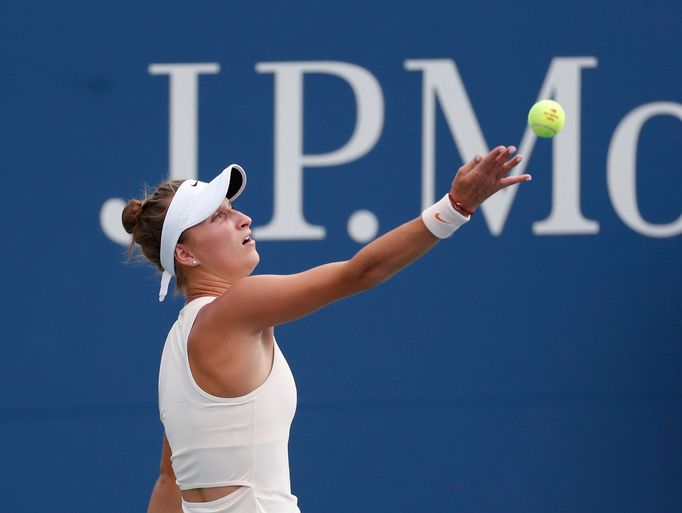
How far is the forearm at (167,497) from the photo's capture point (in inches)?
106

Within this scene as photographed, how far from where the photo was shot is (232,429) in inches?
93.4

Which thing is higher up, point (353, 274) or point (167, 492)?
point (353, 274)

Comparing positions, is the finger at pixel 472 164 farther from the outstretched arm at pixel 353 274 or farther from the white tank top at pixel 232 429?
the white tank top at pixel 232 429

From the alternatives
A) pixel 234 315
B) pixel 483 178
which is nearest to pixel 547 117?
pixel 483 178

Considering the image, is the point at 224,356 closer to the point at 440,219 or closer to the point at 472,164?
the point at 440,219

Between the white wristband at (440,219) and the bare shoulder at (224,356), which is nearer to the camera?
the white wristband at (440,219)

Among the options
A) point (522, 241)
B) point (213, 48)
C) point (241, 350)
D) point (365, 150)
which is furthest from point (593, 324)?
point (241, 350)

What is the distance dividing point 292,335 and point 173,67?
0.96 metres

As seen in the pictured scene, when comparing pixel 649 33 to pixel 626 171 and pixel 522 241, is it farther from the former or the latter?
pixel 522 241

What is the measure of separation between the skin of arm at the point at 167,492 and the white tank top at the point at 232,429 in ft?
0.82

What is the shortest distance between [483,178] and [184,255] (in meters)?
0.70

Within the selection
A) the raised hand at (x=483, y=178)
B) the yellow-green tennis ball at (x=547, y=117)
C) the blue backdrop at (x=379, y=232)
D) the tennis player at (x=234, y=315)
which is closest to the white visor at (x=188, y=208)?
the tennis player at (x=234, y=315)

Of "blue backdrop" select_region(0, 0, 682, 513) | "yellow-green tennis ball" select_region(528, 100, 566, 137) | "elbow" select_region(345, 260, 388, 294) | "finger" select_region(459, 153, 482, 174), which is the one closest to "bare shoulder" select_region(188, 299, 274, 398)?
"elbow" select_region(345, 260, 388, 294)

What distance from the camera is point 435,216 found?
2.18 meters
